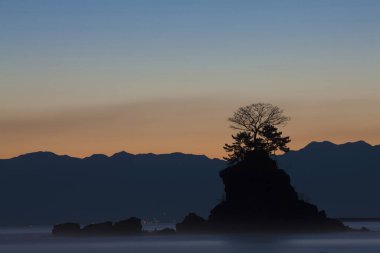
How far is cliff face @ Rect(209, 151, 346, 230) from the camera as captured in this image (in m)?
146

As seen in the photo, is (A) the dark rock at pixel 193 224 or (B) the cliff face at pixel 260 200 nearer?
(B) the cliff face at pixel 260 200

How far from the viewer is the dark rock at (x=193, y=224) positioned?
530ft

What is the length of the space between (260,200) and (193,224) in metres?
23.7

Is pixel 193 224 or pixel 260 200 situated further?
pixel 193 224

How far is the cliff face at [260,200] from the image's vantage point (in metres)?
146

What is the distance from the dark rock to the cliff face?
11994 mm

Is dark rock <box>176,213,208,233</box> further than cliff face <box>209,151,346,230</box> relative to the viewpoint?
Yes

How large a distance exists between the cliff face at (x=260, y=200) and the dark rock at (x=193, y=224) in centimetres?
1199

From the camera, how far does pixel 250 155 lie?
148500 mm

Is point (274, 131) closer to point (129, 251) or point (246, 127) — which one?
point (246, 127)

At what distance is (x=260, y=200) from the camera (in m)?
147

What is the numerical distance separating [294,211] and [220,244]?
43.7 feet

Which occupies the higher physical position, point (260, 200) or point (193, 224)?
point (260, 200)

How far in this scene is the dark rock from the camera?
161500mm
